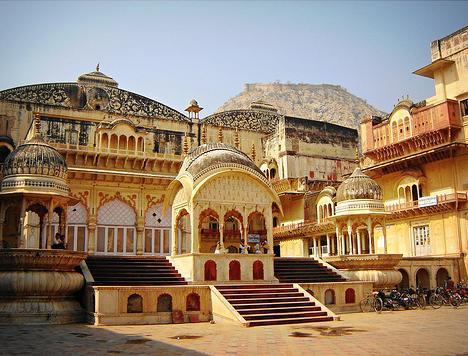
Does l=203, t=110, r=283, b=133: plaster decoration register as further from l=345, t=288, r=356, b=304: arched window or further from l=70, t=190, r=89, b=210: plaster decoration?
l=345, t=288, r=356, b=304: arched window

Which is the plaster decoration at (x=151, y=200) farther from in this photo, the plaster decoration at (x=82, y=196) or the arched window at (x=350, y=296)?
the arched window at (x=350, y=296)

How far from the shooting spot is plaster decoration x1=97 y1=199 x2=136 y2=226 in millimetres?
27391

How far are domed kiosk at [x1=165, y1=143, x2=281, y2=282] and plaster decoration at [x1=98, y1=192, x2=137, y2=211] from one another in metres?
8.03

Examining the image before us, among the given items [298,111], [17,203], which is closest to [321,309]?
[17,203]

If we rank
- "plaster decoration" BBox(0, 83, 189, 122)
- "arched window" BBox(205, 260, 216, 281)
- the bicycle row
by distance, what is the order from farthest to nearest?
"plaster decoration" BBox(0, 83, 189, 122)
the bicycle row
"arched window" BBox(205, 260, 216, 281)

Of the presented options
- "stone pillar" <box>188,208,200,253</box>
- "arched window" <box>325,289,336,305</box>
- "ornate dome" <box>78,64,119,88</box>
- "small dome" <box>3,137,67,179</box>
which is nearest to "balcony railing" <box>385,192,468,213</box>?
"arched window" <box>325,289,336,305</box>

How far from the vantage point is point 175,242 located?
65.6 feet

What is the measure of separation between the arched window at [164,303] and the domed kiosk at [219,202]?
5.59 ft

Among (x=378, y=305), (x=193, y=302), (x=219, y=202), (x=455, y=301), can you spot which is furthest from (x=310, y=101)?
(x=193, y=302)

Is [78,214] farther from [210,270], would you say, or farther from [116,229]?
[210,270]

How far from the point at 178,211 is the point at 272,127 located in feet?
72.6

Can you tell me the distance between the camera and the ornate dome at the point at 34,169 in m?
17.4

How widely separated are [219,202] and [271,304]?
4.43 meters

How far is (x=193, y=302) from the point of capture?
53.9 feet
